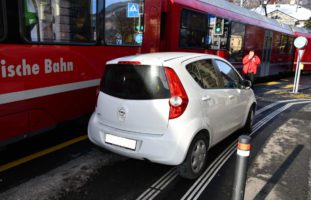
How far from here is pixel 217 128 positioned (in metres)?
4.45

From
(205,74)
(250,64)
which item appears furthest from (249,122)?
(250,64)

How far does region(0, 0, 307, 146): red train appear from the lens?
13.8 ft

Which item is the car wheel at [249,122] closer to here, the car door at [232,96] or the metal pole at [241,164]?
the car door at [232,96]

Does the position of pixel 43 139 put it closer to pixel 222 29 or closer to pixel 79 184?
pixel 79 184

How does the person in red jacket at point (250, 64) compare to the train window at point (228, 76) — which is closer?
the train window at point (228, 76)

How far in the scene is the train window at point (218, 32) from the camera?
9883 mm

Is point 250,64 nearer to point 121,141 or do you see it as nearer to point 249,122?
point 249,122

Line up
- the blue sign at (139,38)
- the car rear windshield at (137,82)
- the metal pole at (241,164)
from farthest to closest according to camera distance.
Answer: the blue sign at (139,38) → the car rear windshield at (137,82) → the metal pole at (241,164)

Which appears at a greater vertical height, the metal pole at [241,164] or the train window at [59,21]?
the train window at [59,21]

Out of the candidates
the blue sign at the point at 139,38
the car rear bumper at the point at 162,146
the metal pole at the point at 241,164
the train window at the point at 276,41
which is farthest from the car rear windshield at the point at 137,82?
the train window at the point at 276,41

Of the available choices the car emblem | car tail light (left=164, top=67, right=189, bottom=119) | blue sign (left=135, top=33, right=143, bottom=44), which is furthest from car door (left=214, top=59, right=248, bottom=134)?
blue sign (left=135, top=33, right=143, bottom=44)

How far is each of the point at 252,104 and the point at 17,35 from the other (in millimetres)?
4187

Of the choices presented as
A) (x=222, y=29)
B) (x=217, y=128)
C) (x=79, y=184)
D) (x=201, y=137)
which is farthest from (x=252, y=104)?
(x=222, y=29)

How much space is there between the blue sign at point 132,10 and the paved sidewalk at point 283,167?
3.74 meters
